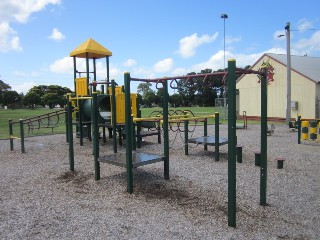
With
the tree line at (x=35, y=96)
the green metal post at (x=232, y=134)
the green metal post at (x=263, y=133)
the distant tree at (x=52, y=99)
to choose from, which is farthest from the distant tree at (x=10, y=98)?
the green metal post at (x=232, y=134)

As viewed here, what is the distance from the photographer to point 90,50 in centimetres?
1111

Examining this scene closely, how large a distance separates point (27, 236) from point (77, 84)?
8.79m


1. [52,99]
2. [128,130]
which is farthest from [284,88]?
[52,99]

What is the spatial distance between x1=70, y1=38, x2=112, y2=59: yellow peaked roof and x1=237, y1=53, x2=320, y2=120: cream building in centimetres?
1354

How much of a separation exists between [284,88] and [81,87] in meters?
15.4

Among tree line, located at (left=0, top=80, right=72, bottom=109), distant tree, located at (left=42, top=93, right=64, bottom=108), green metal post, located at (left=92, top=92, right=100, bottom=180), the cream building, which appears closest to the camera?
green metal post, located at (left=92, top=92, right=100, bottom=180)

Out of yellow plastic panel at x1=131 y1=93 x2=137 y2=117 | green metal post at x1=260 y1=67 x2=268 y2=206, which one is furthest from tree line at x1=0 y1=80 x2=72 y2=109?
green metal post at x1=260 y1=67 x2=268 y2=206

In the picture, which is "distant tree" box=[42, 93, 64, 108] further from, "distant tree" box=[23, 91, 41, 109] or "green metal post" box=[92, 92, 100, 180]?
"green metal post" box=[92, 92, 100, 180]

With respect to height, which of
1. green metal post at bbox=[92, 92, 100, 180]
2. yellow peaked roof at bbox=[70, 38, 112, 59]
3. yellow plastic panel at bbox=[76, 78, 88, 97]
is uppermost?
yellow peaked roof at bbox=[70, 38, 112, 59]

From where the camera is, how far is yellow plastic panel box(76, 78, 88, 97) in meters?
11.1

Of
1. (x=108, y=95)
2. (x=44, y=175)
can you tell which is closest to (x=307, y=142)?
(x=108, y=95)

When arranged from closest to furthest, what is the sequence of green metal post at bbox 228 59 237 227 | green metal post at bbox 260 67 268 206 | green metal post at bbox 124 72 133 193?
green metal post at bbox 228 59 237 227 → green metal post at bbox 260 67 268 206 → green metal post at bbox 124 72 133 193

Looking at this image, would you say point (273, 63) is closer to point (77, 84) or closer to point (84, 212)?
point (77, 84)

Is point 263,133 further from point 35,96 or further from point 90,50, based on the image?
point 35,96
